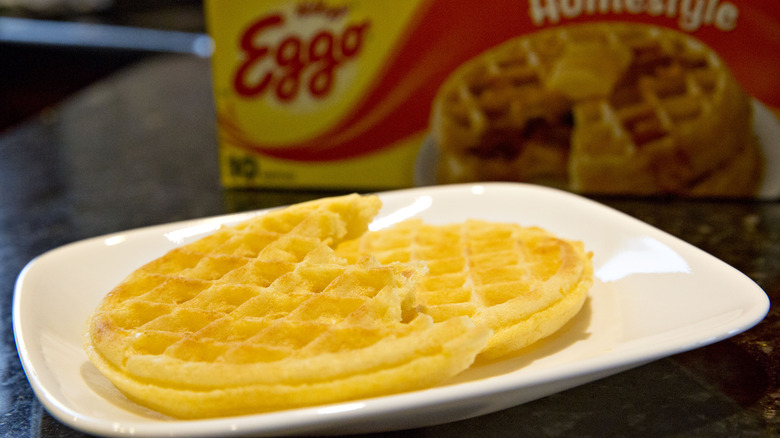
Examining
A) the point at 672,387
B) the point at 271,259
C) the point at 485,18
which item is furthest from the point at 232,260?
the point at 485,18

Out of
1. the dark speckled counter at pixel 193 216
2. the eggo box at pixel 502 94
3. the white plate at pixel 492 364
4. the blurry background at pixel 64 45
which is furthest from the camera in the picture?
the blurry background at pixel 64 45

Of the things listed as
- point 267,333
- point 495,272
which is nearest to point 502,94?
point 495,272

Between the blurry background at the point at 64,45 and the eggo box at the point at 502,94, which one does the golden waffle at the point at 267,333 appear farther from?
the blurry background at the point at 64,45

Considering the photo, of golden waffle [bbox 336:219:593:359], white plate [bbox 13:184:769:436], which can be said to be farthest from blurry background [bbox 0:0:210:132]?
golden waffle [bbox 336:219:593:359]

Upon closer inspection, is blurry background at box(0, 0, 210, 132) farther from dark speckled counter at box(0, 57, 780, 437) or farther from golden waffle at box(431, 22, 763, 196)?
golden waffle at box(431, 22, 763, 196)

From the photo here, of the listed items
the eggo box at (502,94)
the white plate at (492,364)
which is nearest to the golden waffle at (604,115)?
the eggo box at (502,94)

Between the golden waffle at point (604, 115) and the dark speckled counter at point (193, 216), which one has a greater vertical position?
the golden waffle at point (604, 115)

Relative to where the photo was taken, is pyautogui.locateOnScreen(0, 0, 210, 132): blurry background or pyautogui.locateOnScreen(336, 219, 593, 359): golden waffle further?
pyautogui.locateOnScreen(0, 0, 210, 132): blurry background
